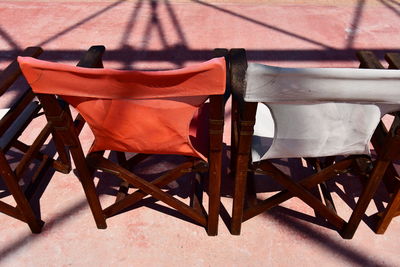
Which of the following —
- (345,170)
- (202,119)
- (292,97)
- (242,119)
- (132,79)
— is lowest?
(345,170)

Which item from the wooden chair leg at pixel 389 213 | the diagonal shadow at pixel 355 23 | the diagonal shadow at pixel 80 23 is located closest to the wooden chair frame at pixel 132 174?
the wooden chair leg at pixel 389 213

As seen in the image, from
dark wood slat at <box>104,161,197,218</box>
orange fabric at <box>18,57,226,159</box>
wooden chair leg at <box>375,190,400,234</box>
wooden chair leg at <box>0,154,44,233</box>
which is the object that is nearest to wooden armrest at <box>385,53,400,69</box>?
wooden chair leg at <box>375,190,400,234</box>

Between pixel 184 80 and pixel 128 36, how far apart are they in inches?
124

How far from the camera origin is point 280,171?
1.70 metres

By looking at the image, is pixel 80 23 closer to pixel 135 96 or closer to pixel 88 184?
pixel 88 184

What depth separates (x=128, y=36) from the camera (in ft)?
13.4

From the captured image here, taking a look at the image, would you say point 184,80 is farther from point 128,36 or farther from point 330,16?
point 330,16

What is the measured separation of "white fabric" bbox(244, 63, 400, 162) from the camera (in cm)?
117

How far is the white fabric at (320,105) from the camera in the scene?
1.17 m

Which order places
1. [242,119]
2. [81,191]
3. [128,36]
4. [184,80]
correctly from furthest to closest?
[128,36]
[81,191]
[242,119]
[184,80]

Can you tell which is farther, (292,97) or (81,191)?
(81,191)

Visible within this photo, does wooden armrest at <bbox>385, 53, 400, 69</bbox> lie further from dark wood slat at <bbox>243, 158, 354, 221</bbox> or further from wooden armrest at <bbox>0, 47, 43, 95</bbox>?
wooden armrest at <bbox>0, 47, 43, 95</bbox>

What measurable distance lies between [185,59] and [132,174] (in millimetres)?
2176

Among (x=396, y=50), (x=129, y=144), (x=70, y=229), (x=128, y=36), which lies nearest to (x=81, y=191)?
(x=70, y=229)
